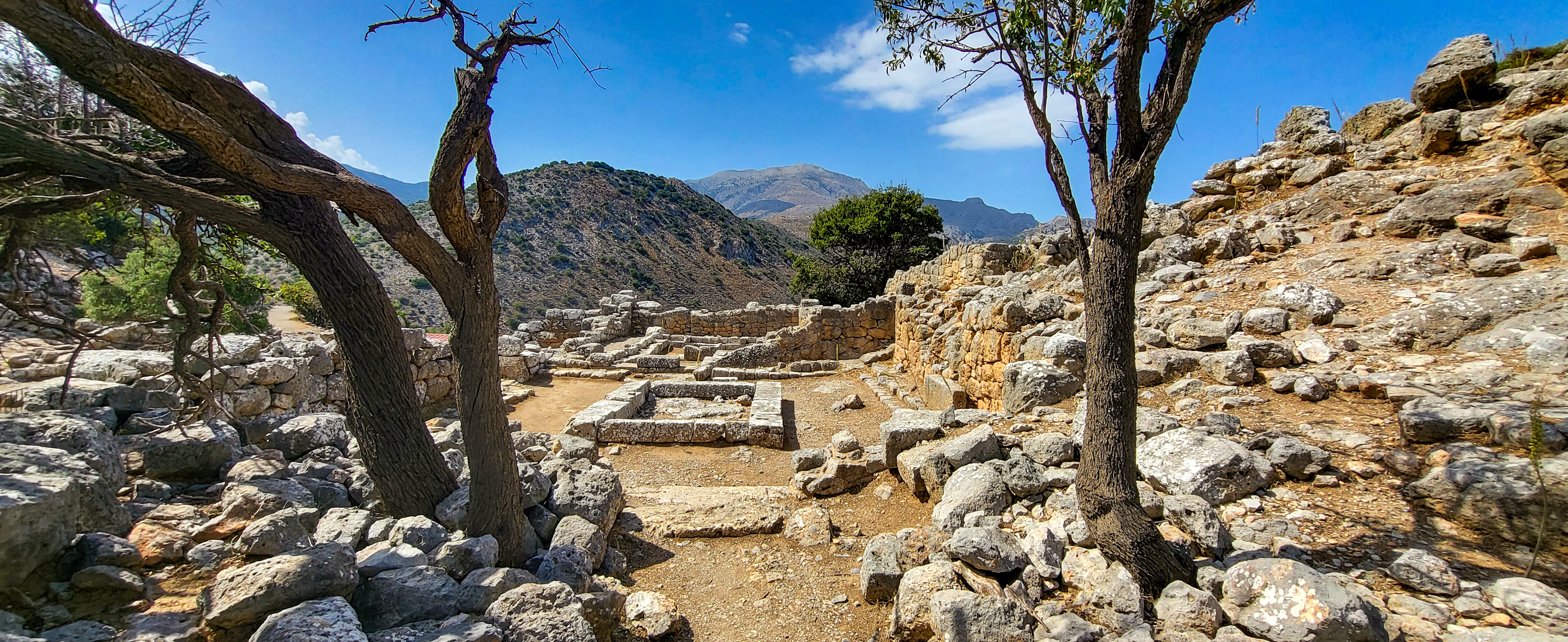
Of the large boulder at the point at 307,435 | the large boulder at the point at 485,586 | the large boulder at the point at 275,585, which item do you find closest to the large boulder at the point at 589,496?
the large boulder at the point at 485,586

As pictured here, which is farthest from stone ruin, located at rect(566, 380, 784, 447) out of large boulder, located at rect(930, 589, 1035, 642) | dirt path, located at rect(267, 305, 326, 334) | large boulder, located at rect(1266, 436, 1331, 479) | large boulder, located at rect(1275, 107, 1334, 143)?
dirt path, located at rect(267, 305, 326, 334)

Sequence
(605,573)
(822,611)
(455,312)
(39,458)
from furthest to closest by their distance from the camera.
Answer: (605,573) → (822,611) → (455,312) → (39,458)

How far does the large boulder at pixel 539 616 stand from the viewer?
9.32 ft

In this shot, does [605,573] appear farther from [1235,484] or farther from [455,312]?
[1235,484]

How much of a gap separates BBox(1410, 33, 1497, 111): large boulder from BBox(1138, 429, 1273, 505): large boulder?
8359 mm

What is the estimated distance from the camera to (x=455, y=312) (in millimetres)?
3689

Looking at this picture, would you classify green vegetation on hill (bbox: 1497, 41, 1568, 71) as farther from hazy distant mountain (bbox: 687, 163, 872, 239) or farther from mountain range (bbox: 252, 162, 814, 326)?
hazy distant mountain (bbox: 687, 163, 872, 239)

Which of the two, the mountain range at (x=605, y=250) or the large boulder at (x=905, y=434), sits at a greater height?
the mountain range at (x=605, y=250)

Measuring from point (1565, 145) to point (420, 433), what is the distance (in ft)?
37.4

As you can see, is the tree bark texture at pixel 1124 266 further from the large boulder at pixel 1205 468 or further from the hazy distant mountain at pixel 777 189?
the hazy distant mountain at pixel 777 189

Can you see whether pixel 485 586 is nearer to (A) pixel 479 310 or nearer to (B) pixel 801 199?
(A) pixel 479 310

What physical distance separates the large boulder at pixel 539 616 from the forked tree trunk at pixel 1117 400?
9.66 feet

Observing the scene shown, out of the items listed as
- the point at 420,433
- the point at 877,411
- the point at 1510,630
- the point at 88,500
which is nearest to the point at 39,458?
the point at 88,500

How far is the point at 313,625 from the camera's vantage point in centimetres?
229
